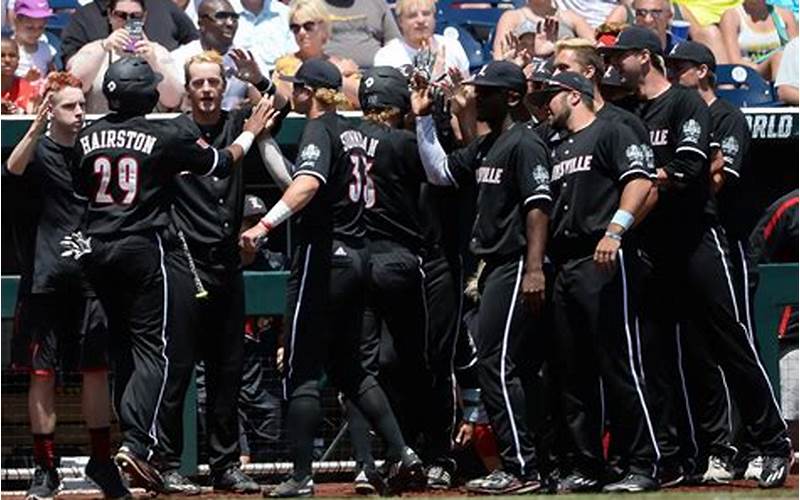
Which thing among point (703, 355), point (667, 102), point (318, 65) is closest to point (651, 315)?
point (703, 355)

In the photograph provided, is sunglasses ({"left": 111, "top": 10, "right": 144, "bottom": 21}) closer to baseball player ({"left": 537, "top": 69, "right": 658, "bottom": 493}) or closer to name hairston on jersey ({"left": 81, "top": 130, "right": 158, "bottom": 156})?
name hairston on jersey ({"left": 81, "top": 130, "right": 158, "bottom": 156})

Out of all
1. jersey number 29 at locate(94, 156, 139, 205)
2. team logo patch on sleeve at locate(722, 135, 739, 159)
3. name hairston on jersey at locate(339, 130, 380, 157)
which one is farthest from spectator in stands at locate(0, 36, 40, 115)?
team logo patch on sleeve at locate(722, 135, 739, 159)

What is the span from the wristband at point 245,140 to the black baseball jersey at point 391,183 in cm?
56

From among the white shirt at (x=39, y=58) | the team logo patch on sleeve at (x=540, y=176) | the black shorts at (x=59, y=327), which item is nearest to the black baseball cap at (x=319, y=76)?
the team logo patch on sleeve at (x=540, y=176)

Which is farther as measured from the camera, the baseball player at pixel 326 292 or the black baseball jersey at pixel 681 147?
the black baseball jersey at pixel 681 147

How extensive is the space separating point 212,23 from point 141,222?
272 centimetres

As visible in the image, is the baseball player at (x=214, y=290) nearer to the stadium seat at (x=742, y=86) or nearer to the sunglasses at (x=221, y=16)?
the sunglasses at (x=221, y=16)

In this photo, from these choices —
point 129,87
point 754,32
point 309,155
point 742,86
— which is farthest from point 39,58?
point 754,32

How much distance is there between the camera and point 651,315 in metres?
9.53

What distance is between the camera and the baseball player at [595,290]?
29.5 feet

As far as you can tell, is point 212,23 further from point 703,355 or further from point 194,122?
point 703,355

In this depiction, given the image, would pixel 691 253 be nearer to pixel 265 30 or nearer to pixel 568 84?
pixel 568 84

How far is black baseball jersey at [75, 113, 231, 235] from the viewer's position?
8930 mm

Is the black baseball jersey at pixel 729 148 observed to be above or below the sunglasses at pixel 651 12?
below
